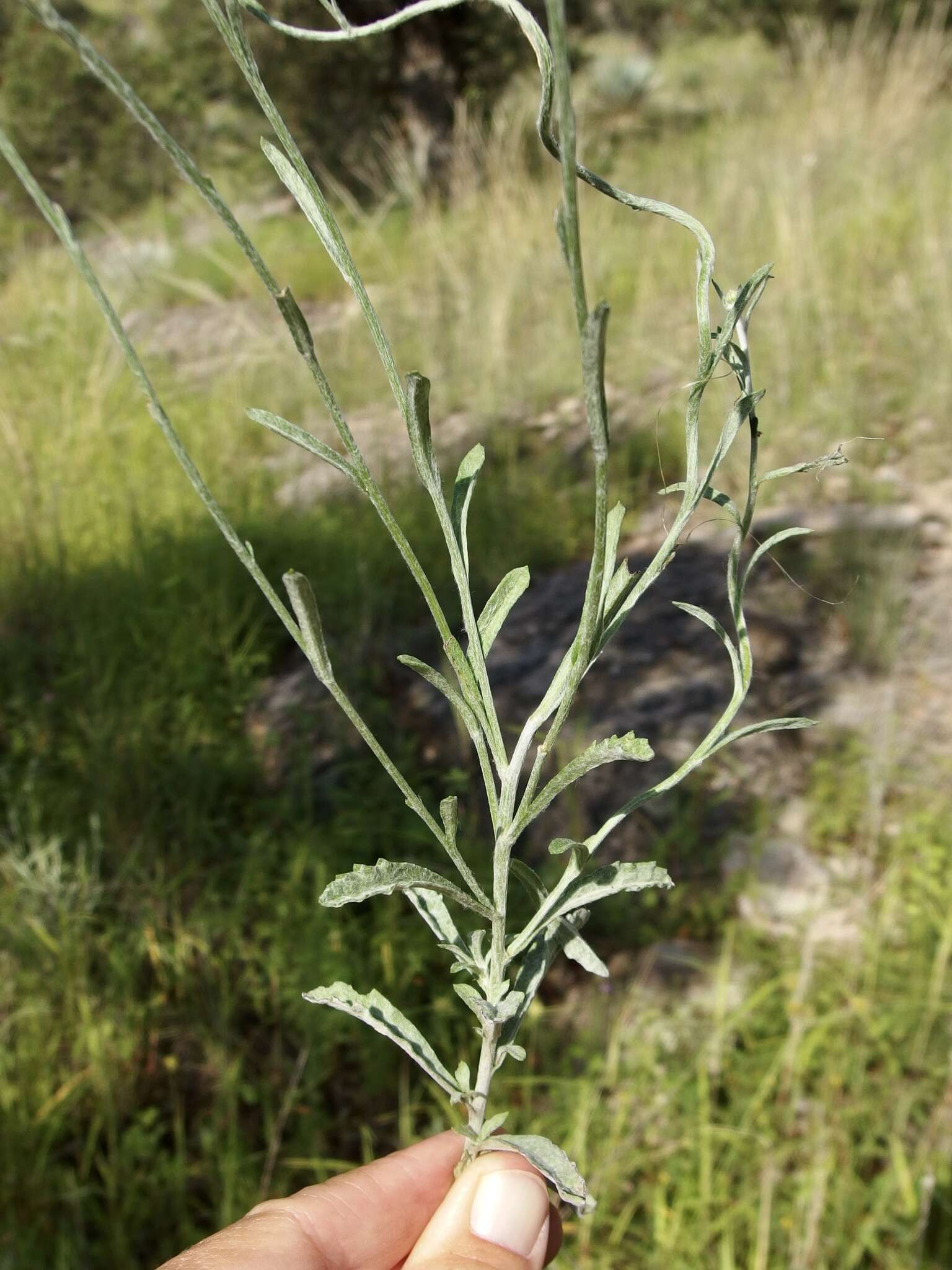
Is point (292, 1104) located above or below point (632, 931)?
below

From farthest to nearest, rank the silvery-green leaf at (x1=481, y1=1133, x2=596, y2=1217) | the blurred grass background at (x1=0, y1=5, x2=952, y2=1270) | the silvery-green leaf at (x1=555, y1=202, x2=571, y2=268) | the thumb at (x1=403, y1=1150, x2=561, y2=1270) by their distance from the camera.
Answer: the blurred grass background at (x1=0, y1=5, x2=952, y2=1270) → the thumb at (x1=403, y1=1150, x2=561, y2=1270) → the silvery-green leaf at (x1=481, y1=1133, x2=596, y2=1217) → the silvery-green leaf at (x1=555, y1=202, x2=571, y2=268)

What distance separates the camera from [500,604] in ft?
1.56

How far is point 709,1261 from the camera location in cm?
141

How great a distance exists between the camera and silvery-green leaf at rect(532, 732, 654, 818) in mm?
381

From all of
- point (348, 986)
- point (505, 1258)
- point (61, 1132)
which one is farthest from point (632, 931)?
point (348, 986)

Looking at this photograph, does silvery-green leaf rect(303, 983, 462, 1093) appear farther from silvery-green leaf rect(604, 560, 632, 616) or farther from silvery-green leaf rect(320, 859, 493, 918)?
silvery-green leaf rect(604, 560, 632, 616)

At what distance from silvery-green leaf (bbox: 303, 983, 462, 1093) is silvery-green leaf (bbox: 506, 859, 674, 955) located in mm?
82

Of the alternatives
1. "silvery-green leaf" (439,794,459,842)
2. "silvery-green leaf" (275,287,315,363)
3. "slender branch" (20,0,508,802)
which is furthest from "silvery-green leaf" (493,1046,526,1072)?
"silvery-green leaf" (275,287,315,363)

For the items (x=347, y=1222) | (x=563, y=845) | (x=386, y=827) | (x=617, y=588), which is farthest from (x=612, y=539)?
(x=386, y=827)

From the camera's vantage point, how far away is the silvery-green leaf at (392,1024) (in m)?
0.49

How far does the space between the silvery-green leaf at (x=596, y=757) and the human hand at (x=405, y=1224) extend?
0.38 m

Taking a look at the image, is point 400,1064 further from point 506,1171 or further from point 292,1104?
point 506,1171

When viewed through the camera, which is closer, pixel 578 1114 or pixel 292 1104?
→ pixel 578 1114

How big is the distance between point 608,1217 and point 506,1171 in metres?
0.89
